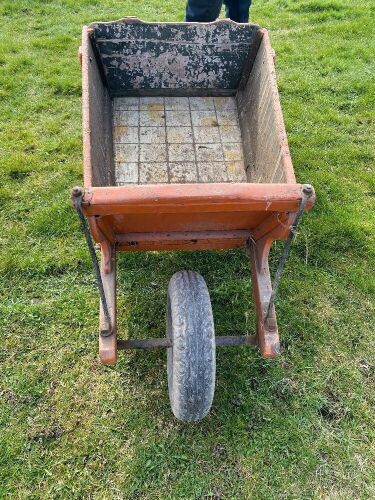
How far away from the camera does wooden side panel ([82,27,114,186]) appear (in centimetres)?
279

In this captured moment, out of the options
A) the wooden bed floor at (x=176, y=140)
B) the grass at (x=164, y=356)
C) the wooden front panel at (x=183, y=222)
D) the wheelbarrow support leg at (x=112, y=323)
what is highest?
the wooden front panel at (x=183, y=222)

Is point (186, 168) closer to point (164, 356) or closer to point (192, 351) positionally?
point (164, 356)

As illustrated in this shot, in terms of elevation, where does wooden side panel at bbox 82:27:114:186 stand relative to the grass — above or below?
above

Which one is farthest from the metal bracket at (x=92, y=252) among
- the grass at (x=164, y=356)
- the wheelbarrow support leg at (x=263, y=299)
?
the wheelbarrow support leg at (x=263, y=299)

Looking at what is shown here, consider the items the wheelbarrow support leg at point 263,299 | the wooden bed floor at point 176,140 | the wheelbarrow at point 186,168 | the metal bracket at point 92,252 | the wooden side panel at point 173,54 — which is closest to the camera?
the metal bracket at point 92,252

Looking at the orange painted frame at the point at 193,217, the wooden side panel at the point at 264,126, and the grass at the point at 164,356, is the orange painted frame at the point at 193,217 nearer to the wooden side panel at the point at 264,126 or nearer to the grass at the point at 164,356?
the wooden side panel at the point at 264,126

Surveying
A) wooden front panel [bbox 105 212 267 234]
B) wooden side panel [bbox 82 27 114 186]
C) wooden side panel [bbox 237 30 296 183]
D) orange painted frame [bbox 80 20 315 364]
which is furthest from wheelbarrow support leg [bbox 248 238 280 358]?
wooden side panel [bbox 82 27 114 186]

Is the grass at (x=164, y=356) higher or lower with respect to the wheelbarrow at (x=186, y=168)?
lower

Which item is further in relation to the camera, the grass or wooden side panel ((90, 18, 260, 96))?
wooden side panel ((90, 18, 260, 96))

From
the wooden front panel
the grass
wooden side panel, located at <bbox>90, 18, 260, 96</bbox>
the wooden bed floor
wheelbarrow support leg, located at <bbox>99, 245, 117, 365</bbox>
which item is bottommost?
the grass

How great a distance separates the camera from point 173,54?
4148 mm

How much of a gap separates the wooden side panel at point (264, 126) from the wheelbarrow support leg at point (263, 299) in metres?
0.45

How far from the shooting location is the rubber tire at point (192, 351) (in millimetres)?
2551

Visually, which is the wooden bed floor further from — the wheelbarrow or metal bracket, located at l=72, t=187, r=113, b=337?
metal bracket, located at l=72, t=187, r=113, b=337
